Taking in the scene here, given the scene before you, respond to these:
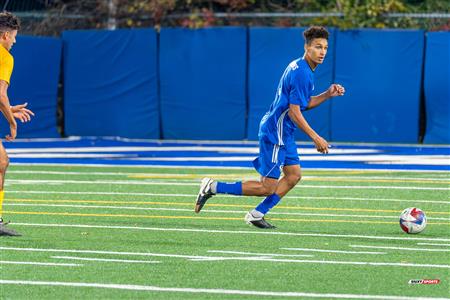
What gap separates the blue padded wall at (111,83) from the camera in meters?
30.3

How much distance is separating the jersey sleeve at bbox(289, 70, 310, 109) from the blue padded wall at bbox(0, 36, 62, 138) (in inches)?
726

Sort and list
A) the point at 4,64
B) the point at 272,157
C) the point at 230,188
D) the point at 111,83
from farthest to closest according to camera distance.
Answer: the point at 111,83 → the point at 230,188 → the point at 272,157 → the point at 4,64

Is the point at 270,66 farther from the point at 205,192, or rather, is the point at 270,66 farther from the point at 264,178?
the point at 264,178

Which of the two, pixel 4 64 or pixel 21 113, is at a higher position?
pixel 4 64

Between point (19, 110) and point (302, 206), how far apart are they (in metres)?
3.96

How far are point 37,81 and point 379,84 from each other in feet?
27.9

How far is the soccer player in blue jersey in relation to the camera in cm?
1246

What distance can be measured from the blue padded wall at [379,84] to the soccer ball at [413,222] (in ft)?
52.4

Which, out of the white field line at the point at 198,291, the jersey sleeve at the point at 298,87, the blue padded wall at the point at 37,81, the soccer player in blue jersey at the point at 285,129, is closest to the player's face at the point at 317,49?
the soccer player in blue jersey at the point at 285,129

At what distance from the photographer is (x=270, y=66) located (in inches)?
1142

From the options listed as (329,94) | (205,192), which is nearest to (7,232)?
(205,192)

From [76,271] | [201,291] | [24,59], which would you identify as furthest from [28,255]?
[24,59]

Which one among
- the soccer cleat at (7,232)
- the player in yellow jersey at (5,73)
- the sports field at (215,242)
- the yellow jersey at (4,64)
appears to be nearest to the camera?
the sports field at (215,242)

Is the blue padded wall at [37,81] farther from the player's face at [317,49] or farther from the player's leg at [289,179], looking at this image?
the player's face at [317,49]
